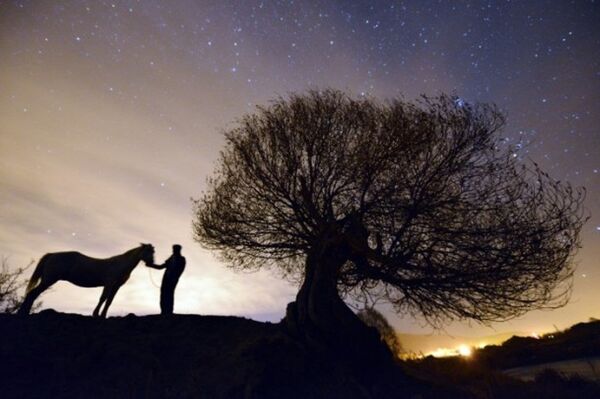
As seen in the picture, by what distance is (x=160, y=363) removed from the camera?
792 centimetres

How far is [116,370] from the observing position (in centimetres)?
746

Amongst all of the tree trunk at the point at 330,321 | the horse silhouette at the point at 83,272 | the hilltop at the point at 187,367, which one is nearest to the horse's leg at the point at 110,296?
the horse silhouette at the point at 83,272

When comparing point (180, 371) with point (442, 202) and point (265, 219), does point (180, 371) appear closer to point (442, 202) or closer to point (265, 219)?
point (265, 219)

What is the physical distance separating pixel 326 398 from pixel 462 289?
4540mm

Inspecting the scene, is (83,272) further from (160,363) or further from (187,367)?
(187,367)

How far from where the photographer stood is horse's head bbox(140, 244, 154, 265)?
10.9 meters

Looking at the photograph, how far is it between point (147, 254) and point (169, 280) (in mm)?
1154

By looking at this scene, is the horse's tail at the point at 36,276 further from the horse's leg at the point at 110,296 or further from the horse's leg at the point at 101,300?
the horse's leg at the point at 110,296

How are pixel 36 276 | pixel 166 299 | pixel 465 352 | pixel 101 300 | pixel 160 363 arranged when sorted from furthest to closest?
pixel 465 352, pixel 166 299, pixel 101 300, pixel 36 276, pixel 160 363

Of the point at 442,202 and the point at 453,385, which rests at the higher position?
the point at 442,202

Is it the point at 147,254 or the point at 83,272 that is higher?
the point at 147,254

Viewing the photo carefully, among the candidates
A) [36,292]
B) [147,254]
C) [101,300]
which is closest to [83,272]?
[101,300]

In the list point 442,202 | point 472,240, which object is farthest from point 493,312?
point 442,202

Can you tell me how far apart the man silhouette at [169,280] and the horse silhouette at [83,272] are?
0.97 m
